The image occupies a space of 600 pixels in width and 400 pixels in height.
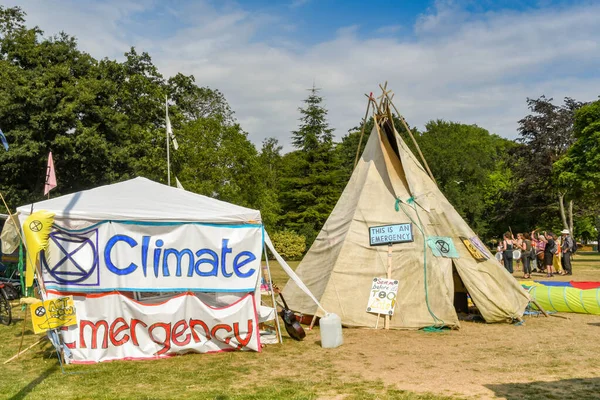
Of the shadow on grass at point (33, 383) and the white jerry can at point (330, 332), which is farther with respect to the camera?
the white jerry can at point (330, 332)

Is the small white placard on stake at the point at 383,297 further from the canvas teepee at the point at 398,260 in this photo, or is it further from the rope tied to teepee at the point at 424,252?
the rope tied to teepee at the point at 424,252

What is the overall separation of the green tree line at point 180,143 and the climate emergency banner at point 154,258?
8.62 m

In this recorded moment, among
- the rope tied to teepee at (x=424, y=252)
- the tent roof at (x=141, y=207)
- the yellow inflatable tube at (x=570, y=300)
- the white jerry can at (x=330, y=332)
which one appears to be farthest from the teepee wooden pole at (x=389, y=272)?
the yellow inflatable tube at (x=570, y=300)

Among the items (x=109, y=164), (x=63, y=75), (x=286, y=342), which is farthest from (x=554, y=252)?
(x=63, y=75)

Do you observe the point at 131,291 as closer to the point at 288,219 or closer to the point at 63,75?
the point at 63,75

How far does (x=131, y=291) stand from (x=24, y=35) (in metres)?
26.8

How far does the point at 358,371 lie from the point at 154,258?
150 inches

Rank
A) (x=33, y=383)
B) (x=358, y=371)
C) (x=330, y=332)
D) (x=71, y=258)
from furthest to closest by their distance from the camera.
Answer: (x=330, y=332) → (x=71, y=258) → (x=358, y=371) → (x=33, y=383)

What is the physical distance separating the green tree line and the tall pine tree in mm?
101

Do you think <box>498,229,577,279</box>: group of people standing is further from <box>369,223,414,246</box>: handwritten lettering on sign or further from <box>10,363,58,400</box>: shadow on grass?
<box>10,363,58,400</box>: shadow on grass

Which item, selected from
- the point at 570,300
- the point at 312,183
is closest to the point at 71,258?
the point at 570,300

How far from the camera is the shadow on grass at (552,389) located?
673 centimetres

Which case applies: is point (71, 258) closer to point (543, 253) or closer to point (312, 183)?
point (543, 253)

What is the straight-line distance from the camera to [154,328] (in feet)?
31.3
